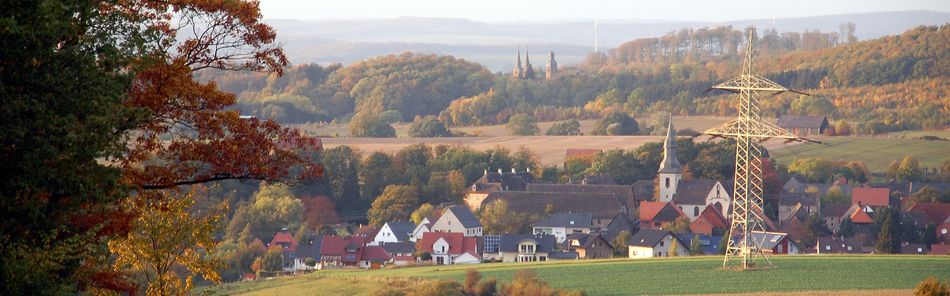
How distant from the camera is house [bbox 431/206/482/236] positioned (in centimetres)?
5825

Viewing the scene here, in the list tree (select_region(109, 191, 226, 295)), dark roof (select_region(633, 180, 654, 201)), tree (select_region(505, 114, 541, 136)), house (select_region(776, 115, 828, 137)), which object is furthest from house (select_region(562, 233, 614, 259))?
tree (select_region(505, 114, 541, 136))

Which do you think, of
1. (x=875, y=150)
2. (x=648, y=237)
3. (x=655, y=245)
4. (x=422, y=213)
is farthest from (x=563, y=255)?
(x=875, y=150)

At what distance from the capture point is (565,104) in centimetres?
12288

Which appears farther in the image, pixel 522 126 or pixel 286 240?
pixel 522 126

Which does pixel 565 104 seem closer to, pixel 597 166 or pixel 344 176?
pixel 597 166

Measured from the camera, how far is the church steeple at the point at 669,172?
6894cm

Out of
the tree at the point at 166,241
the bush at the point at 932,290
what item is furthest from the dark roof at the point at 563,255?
the tree at the point at 166,241

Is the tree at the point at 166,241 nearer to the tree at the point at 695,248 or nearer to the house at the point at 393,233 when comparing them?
the tree at the point at 695,248

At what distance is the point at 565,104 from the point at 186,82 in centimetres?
10869

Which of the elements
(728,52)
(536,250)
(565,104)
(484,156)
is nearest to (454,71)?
(565,104)

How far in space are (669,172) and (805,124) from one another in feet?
67.7

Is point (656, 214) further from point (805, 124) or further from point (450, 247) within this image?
point (805, 124)

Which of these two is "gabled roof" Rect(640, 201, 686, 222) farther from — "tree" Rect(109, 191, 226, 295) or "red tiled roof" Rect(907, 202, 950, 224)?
"tree" Rect(109, 191, 226, 295)

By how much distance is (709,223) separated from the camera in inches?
2336
